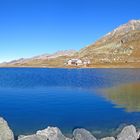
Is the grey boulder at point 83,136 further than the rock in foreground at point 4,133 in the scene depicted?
Yes

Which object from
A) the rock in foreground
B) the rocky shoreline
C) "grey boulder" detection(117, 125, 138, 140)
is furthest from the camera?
"grey boulder" detection(117, 125, 138, 140)

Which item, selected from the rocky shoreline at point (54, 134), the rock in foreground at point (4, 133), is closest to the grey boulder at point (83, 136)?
the rocky shoreline at point (54, 134)

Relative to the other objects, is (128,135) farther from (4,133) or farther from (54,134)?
(4,133)

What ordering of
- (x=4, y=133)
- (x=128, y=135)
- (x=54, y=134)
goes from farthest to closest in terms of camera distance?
(x=128, y=135) < (x=54, y=134) < (x=4, y=133)

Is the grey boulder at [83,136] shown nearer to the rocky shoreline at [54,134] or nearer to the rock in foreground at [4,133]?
the rocky shoreline at [54,134]

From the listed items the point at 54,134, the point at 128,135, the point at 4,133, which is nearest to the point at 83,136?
the point at 54,134

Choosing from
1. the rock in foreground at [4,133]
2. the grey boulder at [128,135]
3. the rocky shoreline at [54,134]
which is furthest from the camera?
the grey boulder at [128,135]

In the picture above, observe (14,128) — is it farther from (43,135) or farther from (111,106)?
(111,106)

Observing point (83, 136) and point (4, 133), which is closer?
point (4, 133)

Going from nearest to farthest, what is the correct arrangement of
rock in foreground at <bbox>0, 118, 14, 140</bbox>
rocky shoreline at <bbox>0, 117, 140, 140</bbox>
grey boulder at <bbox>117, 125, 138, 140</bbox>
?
rock in foreground at <bbox>0, 118, 14, 140</bbox>
rocky shoreline at <bbox>0, 117, 140, 140</bbox>
grey boulder at <bbox>117, 125, 138, 140</bbox>

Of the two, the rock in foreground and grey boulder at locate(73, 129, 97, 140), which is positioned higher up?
the rock in foreground

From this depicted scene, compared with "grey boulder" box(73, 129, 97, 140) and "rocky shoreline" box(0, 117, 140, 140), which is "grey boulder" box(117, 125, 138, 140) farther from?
"grey boulder" box(73, 129, 97, 140)

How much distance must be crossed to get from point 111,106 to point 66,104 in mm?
6398

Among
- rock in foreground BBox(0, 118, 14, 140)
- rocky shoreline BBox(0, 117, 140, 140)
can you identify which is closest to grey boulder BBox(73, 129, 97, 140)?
rocky shoreline BBox(0, 117, 140, 140)
